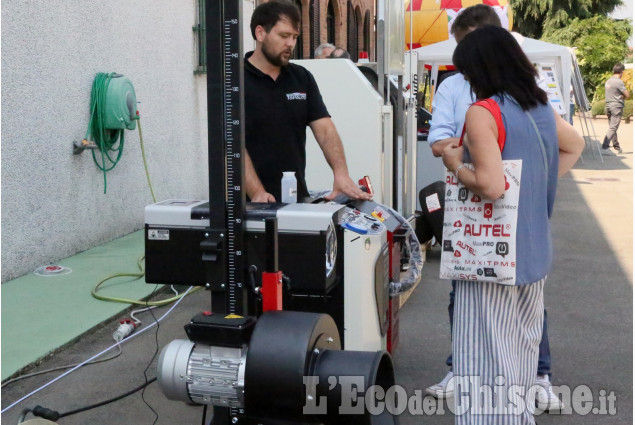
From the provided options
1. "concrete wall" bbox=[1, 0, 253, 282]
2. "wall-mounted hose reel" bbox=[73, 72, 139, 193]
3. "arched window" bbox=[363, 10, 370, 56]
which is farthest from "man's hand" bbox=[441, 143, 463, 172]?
"arched window" bbox=[363, 10, 370, 56]

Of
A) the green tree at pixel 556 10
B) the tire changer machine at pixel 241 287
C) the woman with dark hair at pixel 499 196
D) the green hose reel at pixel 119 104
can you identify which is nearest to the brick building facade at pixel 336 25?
the green hose reel at pixel 119 104

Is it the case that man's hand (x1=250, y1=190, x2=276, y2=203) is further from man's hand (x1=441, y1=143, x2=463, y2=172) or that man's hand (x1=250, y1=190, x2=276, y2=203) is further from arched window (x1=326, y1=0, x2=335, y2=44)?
arched window (x1=326, y1=0, x2=335, y2=44)

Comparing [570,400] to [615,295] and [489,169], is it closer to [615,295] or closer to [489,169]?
[489,169]

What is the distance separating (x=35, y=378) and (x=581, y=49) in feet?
122

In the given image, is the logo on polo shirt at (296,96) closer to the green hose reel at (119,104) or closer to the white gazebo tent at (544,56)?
the green hose reel at (119,104)

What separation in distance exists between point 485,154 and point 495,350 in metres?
0.80

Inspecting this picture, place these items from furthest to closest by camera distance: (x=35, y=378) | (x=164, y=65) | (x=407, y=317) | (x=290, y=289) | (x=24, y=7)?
(x=164, y=65)
(x=24, y=7)
(x=407, y=317)
(x=35, y=378)
(x=290, y=289)

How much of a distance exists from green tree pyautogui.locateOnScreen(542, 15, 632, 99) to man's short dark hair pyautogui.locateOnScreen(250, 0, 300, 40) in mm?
33996

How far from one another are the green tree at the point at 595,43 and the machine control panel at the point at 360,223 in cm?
3435

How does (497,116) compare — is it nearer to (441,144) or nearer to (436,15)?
(441,144)

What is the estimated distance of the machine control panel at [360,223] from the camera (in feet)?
11.3

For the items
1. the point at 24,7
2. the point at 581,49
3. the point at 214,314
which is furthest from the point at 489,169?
the point at 581,49

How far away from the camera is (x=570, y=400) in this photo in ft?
14.1

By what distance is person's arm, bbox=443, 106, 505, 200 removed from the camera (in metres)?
2.97
